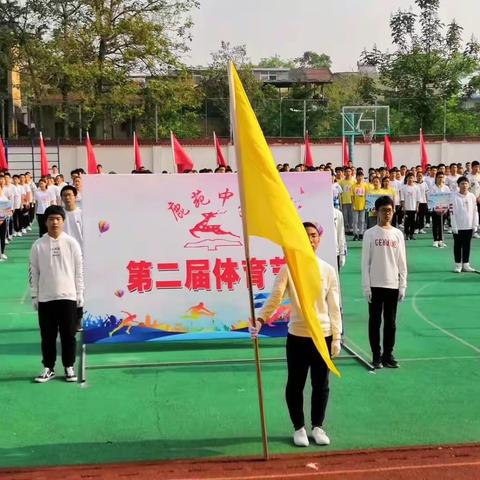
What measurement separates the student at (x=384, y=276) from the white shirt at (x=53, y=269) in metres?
2.82

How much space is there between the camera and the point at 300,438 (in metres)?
5.93

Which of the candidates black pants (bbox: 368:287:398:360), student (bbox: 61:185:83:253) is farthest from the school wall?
black pants (bbox: 368:287:398:360)

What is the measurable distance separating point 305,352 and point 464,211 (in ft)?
29.6

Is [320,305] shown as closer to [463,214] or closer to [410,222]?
[463,214]

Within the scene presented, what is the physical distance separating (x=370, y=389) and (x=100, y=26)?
3123cm

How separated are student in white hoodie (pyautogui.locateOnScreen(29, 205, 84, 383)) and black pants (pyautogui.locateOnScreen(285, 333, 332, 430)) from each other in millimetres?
2579

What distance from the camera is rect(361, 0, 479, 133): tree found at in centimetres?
4016

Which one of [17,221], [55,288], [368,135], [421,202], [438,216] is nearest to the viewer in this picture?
[55,288]

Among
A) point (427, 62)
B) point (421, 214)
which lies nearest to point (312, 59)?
point (427, 62)

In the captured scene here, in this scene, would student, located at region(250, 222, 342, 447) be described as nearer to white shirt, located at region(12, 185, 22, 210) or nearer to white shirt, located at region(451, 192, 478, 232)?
white shirt, located at region(451, 192, 478, 232)

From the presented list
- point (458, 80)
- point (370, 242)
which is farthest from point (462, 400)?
point (458, 80)

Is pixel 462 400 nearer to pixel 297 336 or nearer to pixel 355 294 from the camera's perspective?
pixel 297 336

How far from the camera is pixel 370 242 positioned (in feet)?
26.6

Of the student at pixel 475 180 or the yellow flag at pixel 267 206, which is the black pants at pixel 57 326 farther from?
the student at pixel 475 180
